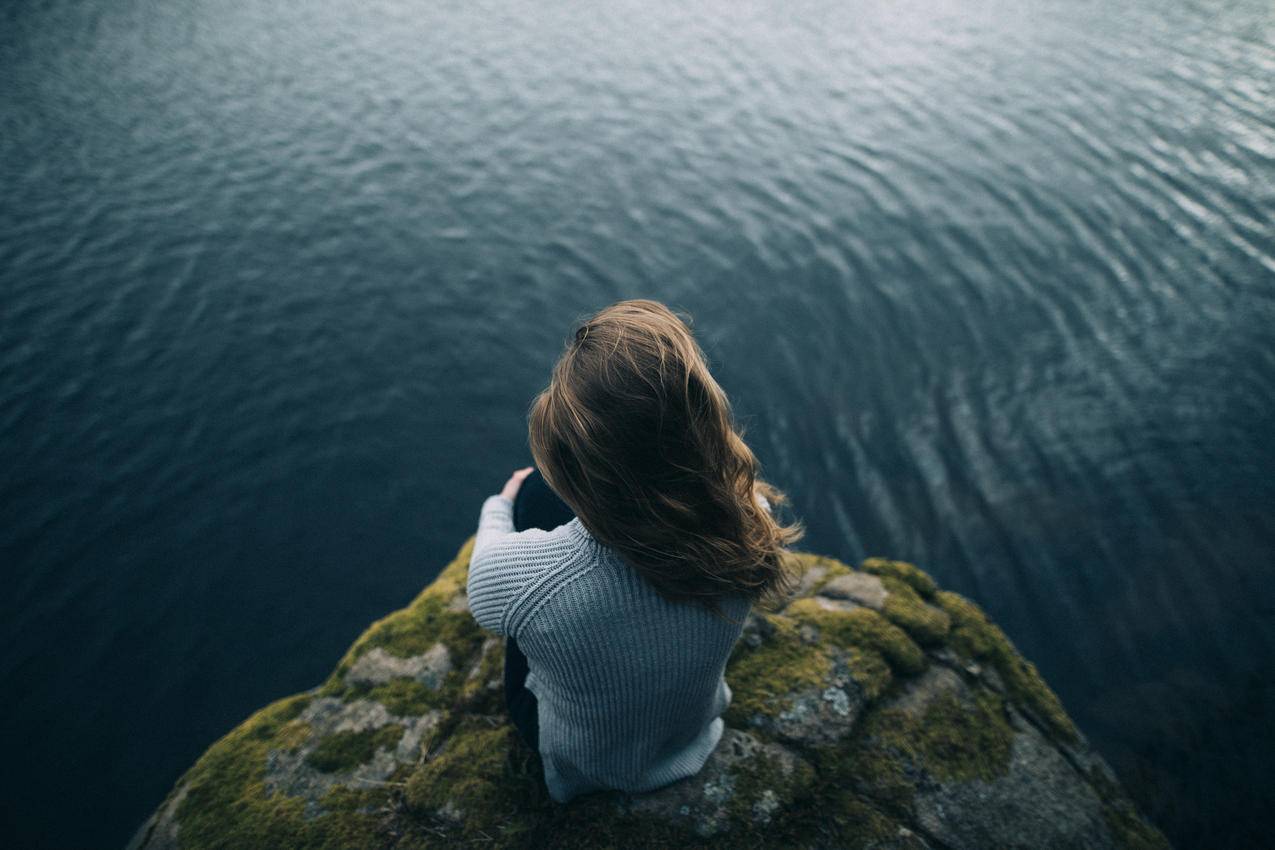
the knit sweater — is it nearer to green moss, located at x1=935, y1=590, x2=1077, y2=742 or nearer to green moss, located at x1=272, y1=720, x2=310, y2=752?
green moss, located at x1=272, y1=720, x2=310, y2=752

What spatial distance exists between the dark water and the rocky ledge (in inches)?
97.6

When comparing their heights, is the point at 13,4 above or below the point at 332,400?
above

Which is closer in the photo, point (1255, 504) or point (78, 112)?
point (1255, 504)

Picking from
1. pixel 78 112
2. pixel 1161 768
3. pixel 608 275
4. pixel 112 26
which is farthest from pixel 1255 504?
pixel 112 26

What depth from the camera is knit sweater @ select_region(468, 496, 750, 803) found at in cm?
236

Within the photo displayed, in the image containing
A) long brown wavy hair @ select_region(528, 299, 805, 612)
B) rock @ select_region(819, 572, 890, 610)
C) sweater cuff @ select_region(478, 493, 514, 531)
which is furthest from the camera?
rock @ select_region(819, 572, 890, 610)

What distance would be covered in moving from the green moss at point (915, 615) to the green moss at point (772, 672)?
723 millimetres

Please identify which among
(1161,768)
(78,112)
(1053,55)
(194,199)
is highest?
(1053,55)

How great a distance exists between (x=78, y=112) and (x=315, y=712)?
14.9 meters

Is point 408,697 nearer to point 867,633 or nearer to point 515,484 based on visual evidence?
point 515,484

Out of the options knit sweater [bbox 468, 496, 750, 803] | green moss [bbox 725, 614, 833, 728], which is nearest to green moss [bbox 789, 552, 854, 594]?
green moss [bbox 725, 614, 833, 728]

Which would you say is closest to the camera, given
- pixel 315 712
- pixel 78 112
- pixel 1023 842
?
pixel 1023 842

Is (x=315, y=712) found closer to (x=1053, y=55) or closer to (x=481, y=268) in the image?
(x=481, y=268)

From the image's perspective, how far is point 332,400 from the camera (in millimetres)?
8297
